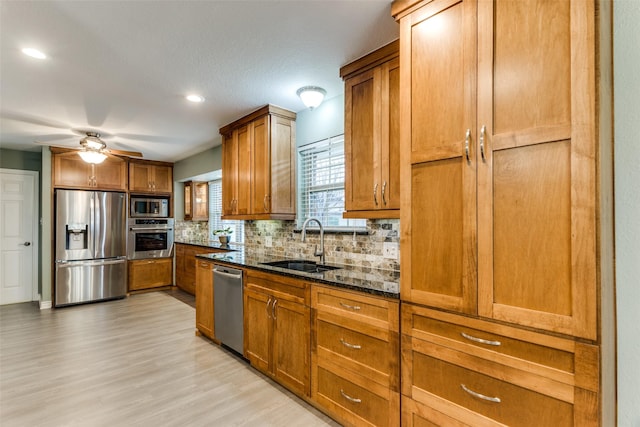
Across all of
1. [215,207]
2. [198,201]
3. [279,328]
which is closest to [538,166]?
[279,328]

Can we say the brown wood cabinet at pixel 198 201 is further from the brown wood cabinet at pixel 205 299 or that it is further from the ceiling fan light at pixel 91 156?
the brown wood cabinet at pixel 205 299

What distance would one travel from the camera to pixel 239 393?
8.00 ft

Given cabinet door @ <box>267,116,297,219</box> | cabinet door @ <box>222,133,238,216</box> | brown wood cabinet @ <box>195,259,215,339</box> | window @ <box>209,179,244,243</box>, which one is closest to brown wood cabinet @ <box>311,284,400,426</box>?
cabinet door @ <box>267,116,297,219</box>

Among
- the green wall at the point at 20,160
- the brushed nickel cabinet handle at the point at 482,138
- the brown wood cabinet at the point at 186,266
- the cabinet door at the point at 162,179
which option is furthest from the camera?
the cabinet door at the point at 162,179

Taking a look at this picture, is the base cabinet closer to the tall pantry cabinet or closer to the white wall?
the tall pantry cabinet

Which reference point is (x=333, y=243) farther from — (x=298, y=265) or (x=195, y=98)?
(x=195, y=98)

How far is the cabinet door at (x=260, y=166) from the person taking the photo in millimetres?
3299

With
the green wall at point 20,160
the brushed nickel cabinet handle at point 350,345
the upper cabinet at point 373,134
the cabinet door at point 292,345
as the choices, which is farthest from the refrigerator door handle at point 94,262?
the brushed nickel cabinet handle at point 350,345

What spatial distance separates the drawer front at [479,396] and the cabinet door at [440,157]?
0.98 ft

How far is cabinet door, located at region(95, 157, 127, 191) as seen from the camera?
212 inches

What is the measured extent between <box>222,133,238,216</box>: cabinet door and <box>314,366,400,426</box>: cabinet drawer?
2.38 meters

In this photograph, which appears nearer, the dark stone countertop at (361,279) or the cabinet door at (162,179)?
the dark stone countertop at (361,279)

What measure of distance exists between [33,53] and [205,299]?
8.40ft

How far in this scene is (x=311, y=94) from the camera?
280cm
